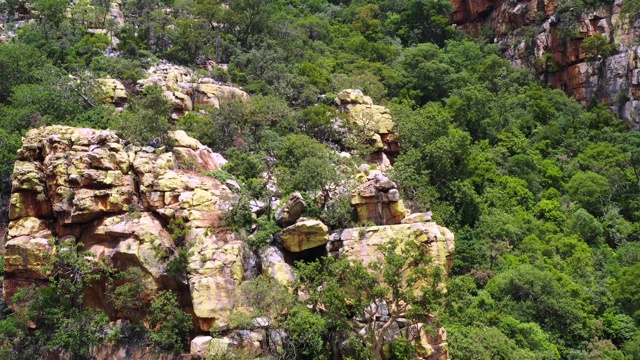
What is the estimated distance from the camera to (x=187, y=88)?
41.9 meters

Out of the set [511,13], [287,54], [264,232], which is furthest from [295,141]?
[511,13]

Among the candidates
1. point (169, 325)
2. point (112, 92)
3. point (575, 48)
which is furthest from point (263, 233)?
point (575, 48)

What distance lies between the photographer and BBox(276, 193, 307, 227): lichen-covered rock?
26156mm

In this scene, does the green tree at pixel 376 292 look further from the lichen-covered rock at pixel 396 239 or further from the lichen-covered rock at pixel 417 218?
the lichen-covered rock at pixel 417 218

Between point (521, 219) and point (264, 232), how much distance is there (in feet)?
72.1

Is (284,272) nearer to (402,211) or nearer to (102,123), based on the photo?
(402,211)

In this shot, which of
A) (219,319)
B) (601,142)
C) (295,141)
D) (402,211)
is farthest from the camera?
(601,142)

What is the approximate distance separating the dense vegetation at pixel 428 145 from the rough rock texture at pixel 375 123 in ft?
3.01

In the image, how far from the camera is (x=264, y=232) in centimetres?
2570

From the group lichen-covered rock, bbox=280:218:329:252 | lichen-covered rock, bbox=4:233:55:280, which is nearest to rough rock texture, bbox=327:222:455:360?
lichen-covered rock, bbox=280:218:329:252

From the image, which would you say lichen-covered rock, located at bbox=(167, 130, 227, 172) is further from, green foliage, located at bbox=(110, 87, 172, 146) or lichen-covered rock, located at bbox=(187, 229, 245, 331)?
lichen-covered rock, located at bbox=(187, 229, 245, 331)

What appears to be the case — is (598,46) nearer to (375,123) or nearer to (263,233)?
(375,123)

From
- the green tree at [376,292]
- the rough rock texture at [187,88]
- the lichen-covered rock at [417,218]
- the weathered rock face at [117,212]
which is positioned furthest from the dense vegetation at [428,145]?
the lichen-covered rock at [417,218]

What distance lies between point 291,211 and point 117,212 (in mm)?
8093
